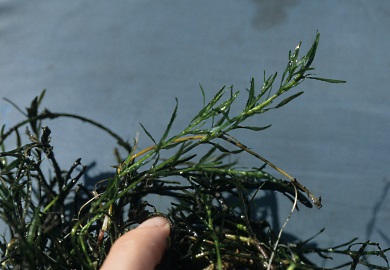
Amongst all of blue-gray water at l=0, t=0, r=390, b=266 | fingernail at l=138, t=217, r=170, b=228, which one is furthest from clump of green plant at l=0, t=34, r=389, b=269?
blue-gray water at l=0, t=0, r=390, b=266

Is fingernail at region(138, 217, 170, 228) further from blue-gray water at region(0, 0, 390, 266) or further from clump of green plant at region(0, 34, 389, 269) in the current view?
blue-gray water at region(0, 0, 390, 266)

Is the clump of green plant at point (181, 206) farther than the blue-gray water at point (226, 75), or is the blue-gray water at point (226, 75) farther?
the blue-gray water at point (226, 75)

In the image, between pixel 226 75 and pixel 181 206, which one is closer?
pixel 181 206

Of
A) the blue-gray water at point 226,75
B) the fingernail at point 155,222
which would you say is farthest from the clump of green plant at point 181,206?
the blue-gray water at point 226,75

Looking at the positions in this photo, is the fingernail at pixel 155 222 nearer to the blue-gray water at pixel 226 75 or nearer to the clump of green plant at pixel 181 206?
the clump of green plant at pixel 181 206

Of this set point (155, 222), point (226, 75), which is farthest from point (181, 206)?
point (226, 75)

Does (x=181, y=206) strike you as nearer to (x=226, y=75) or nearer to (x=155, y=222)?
(x=155, y=222)
